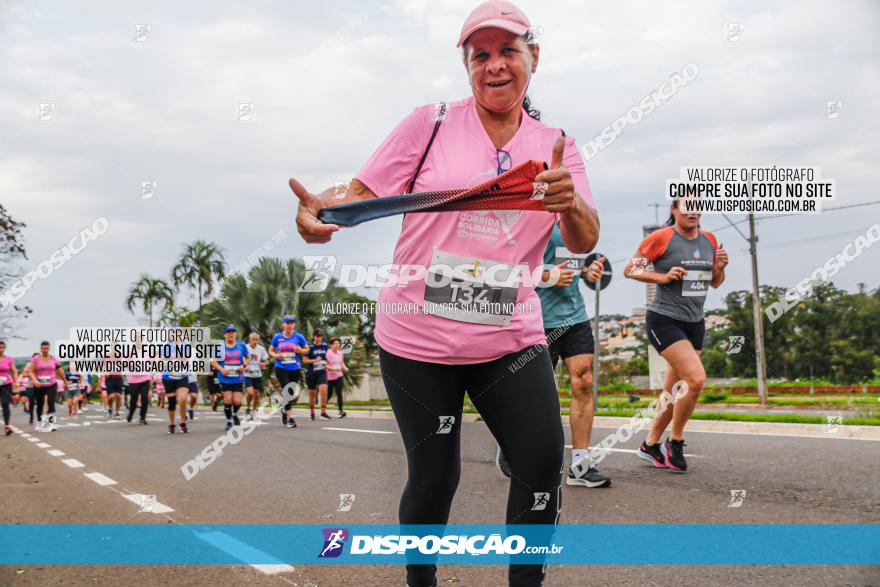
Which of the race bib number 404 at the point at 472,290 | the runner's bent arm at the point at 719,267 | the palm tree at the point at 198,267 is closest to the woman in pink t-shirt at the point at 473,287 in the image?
the race bib number 404 at the point at 472,290

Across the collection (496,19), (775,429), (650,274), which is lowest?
(775,429)

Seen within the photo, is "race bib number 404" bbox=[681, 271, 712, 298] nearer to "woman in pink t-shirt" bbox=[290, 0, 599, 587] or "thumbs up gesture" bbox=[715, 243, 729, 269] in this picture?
"thumbs up gesture" bbox=[715, 243, 729, 269]

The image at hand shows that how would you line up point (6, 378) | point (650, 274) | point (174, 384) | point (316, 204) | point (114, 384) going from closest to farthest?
1. point (316, 204)
2. point (650, 274)
3. point (174, 384)
4. point (6, 378)
5. point (114, 384)

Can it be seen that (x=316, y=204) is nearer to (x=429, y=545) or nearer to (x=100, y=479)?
(x=429, y=545)

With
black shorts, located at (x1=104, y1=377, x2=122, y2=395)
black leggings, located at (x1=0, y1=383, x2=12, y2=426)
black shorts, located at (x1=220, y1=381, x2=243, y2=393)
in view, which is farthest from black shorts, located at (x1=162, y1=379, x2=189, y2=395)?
black shorts, located at (x1=104, y1=377, x2=122, y2=395)

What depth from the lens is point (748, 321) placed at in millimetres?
49188

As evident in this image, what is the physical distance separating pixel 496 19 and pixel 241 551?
3.16 meters

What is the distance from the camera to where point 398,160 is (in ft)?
Answer: 8.57

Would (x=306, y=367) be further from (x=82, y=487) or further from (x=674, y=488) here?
(x=674, y=488)

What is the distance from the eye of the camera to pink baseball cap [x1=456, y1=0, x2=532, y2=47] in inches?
97.3

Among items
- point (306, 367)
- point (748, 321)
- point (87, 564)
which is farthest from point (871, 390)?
point (87, 564)

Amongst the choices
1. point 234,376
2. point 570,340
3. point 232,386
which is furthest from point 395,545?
point 232,386

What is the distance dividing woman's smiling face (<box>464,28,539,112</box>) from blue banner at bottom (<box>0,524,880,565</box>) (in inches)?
66.6

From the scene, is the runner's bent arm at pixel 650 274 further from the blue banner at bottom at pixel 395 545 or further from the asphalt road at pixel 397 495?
the blue banner at bottom at pixel 395 545
